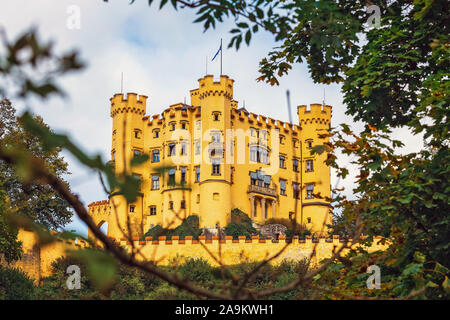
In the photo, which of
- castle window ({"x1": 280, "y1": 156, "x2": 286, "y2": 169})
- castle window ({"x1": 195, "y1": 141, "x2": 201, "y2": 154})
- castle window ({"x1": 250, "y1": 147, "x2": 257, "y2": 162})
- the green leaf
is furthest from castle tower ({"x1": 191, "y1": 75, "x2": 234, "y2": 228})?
the green leaf

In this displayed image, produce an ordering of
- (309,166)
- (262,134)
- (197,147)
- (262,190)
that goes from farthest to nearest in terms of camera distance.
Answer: (309,166)
(262,134)
(262,190)
(197,147)

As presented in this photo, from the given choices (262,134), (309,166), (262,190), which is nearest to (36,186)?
(262,190)

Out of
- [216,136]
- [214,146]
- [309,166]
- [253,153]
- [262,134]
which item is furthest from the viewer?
[309,166]

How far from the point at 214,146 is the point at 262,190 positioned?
6.50m

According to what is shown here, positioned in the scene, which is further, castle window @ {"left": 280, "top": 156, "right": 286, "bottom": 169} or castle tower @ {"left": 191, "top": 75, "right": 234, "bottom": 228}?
castle window @ {"left": 280, "top": 156, "right": 286, "bottom": 169}

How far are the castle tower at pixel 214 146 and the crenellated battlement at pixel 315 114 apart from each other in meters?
8.71

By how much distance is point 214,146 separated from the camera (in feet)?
160

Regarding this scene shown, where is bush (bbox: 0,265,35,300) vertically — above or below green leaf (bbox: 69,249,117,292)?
below

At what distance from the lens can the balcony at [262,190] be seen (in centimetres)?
5053

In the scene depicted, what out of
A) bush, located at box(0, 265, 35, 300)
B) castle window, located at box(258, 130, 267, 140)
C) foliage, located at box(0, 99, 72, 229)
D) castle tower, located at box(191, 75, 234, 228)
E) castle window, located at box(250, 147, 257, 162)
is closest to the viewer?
bush, located at box(0, 265, 35, 300)

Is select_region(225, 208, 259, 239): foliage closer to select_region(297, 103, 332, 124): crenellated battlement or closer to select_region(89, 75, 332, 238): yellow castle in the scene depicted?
select_region(89, 75, 332, 238): yellow castle

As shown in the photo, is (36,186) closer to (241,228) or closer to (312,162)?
(241,228)

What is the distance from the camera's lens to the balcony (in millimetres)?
50531
